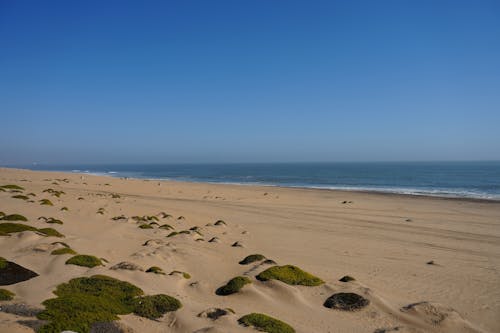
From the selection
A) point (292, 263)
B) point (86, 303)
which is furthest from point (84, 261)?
point (292, 263)

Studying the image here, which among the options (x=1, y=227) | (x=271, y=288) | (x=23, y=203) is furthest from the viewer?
(x=23, y=203)

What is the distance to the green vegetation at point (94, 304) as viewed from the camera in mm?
5648

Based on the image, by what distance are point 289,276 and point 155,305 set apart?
427 centimetres

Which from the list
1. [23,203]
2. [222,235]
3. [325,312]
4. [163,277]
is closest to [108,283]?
[163,277]

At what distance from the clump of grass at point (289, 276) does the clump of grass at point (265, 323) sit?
2.71 m

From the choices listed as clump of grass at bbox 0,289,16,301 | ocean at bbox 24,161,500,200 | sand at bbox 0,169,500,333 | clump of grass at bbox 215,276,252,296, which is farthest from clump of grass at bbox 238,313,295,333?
ocean at bbox 24,161,500,200

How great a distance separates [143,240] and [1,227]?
15.9ft

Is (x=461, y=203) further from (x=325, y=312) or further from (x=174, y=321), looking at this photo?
(x=174, y=321)

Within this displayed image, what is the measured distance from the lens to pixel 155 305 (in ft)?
23.3

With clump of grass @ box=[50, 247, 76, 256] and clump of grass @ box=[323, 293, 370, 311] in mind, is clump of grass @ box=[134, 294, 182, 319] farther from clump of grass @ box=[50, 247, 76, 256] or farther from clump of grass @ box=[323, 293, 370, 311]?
clump of grass @ box=[50, 247, 76, 256]

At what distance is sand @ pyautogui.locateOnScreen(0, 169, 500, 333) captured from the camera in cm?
757

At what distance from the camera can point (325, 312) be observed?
8.05 metres

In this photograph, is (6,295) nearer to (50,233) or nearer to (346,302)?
(50,233)

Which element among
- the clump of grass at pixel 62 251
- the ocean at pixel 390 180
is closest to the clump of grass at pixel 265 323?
the clump of grass at pixel 62 251
